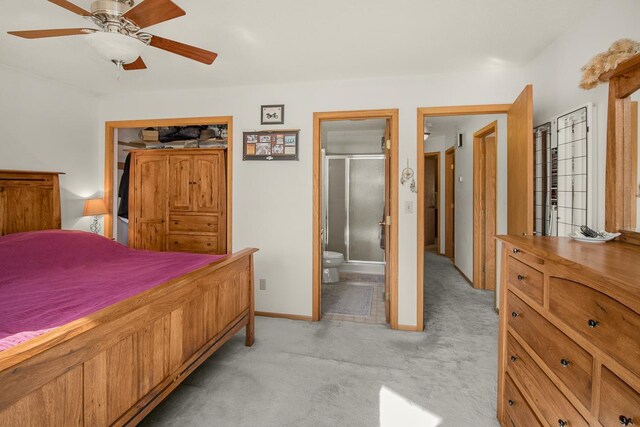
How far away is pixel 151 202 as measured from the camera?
3.87 meters

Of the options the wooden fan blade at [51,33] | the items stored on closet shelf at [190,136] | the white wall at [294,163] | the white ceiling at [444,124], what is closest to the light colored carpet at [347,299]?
the white wall at [294,163]

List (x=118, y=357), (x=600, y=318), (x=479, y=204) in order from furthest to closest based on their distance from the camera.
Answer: (x=479, y=204), (x=118, y=357), (x=600, y=318)

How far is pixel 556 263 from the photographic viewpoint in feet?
3.72

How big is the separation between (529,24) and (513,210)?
1.31 meters

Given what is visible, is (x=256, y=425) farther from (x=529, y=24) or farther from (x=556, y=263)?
(x=529, y=24)

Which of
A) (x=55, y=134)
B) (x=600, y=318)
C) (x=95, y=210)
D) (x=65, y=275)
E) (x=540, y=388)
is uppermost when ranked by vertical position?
(x=55, y=134)

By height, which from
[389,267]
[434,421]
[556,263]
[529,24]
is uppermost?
[529,24]

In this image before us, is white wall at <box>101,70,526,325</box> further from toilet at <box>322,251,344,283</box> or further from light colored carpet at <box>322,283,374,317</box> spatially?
toilet at <box>322,251,344,283</box>

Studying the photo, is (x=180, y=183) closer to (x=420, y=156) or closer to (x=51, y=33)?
(x=51, y=33)

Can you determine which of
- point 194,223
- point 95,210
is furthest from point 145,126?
point 194,223

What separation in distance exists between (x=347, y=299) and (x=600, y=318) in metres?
3.01

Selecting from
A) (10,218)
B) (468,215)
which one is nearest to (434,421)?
(468,215)

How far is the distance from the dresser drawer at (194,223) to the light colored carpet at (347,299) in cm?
158

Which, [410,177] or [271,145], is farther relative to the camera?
[271,145]
